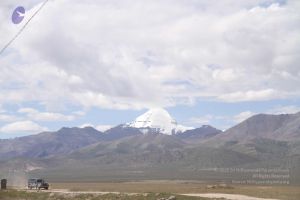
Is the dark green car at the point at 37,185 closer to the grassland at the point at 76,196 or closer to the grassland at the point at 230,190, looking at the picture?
the grassland at the point at 230,190

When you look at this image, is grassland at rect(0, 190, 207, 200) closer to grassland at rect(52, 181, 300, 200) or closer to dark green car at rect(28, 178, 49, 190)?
dark green car at rect(28, 178, 49, 190)

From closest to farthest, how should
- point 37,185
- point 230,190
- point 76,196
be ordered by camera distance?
point 76,196 < point 230,190 < point 37,185

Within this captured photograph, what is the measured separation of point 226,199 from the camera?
249ft

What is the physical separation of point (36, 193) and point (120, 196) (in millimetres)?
22054

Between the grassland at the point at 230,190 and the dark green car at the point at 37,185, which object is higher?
the dark green car at the point at 37,185

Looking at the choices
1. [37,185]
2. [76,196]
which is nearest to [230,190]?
[76,196]

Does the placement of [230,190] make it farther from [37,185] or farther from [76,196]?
[37,185]

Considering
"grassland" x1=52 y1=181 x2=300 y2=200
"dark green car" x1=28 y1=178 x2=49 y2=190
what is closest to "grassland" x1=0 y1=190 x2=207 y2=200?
"dark green car" x1=28 y1=178 x2=49 y2=190

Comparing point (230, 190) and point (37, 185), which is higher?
point (37, 185)

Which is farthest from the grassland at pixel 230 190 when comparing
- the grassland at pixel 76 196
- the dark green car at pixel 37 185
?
the grassland at pixel 76 196

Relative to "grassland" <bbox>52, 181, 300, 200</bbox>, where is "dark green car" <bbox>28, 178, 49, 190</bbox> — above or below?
above

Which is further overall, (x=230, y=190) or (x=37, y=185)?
(x=37, y=185)

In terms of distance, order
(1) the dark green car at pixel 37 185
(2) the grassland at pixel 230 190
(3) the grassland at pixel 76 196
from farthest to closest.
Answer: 1. (1) the dark green car at pixel 37 185
2. (2) the grassland at pixel 230 190
3. (3) the grassland at pixel 76 196

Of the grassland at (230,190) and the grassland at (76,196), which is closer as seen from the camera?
the grassland at (76,196)
